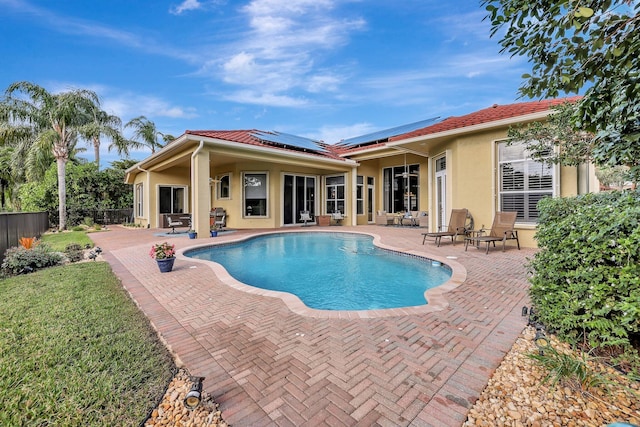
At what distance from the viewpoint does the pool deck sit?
1924mm

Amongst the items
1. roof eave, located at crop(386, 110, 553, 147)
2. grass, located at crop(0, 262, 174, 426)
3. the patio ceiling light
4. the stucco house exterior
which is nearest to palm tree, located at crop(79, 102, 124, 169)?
the stucco house exterior

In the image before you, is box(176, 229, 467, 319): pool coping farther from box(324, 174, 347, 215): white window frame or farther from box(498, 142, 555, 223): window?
box(324, 174, 347, 215): white window frame

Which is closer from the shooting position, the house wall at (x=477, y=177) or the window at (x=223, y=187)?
the house wall at (x=477, y=177)

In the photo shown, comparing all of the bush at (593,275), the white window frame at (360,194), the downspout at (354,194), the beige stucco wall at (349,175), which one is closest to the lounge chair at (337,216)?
the beige stucco wall at (349,175)

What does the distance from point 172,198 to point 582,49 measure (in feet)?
63.2

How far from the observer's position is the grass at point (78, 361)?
1.95 meters

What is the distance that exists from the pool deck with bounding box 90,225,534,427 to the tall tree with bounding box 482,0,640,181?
2.33 meters

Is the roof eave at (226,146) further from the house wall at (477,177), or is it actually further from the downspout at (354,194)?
the house wall at (477,177)

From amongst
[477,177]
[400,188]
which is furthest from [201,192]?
[400,188]

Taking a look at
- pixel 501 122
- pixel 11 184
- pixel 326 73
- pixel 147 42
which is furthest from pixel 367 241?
pixel 11 184

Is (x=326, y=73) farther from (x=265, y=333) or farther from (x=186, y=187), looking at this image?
(x=265, y=333)

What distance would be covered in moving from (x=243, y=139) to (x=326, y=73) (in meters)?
7.34

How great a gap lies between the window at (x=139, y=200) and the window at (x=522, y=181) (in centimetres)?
1931

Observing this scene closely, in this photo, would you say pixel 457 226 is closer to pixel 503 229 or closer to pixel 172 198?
pixel 503 229
